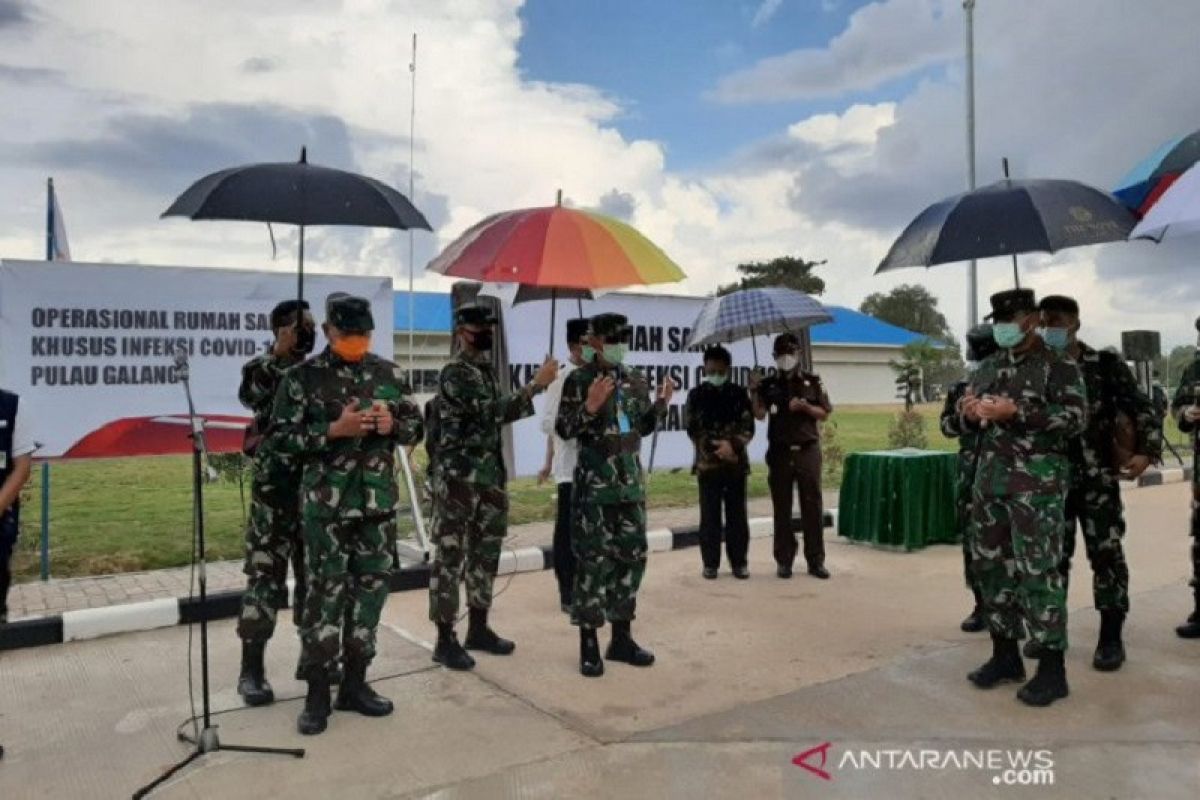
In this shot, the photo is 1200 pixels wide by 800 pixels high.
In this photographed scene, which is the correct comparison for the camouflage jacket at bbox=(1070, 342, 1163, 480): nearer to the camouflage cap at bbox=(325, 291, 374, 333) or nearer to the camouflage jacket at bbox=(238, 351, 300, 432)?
the camouflage cap at bbox=(325, 291, 374, 333)

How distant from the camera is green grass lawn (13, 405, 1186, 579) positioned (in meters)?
7.11

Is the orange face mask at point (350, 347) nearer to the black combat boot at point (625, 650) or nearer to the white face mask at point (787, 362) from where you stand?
the black combat boot at point (625, 650)

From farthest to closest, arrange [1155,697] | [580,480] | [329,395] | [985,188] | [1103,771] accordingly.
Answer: [985,188] < [580,480] < [1155,697] < [329,395] < [1103,771]

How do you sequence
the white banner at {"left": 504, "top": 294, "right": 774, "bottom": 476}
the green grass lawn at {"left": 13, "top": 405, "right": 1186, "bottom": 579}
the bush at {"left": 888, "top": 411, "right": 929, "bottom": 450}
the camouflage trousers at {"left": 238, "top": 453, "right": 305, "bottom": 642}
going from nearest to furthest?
the camouflage trousers at {"left": 238, "top": 453, "right": 305, "bottom": 642}
the green grass lawn at {"left": 13, "top": 405, "right": 1186, "bottom": 579}
the white banner at {"left": 504, "top": 294, "right": 774, "bottom": 476}
the bush at {"left": 888, "top": 411, "right": 929, "bottom": 450}

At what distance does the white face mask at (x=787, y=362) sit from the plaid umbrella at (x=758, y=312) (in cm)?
26

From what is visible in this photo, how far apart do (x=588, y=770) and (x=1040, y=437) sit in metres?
2.37

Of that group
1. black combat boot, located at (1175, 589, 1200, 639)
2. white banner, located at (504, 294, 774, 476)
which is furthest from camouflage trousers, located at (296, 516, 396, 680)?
black combat boot, located at (1175, 589, 1200, 639)

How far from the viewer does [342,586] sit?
155 inches

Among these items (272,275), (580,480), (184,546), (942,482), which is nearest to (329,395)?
(580,480)

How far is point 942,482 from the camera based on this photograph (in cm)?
812

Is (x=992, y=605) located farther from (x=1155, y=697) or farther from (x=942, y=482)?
(x=942, y=482)

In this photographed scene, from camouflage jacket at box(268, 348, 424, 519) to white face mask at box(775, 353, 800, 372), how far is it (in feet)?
11.3

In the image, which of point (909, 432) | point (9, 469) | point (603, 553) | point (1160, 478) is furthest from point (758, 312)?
point (1160, 478)

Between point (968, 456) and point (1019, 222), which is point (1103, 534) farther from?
point (1019, 222)
